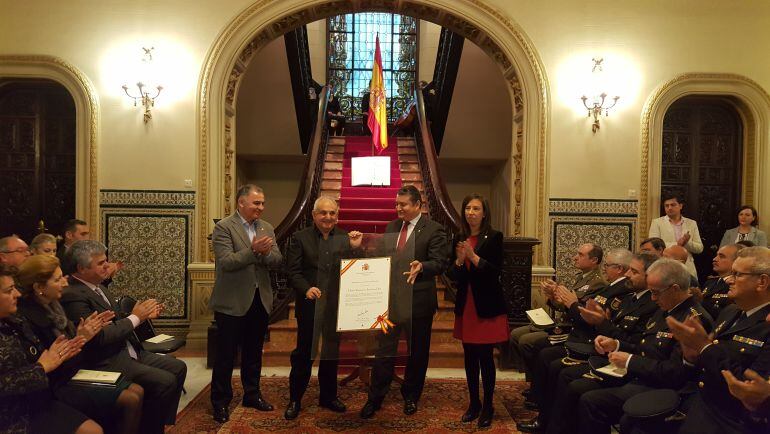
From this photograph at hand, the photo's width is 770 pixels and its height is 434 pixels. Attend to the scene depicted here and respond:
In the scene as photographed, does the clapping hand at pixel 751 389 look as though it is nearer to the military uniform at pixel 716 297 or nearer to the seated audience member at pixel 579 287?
the seated audience member at pixel 579 287

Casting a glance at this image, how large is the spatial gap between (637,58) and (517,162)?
5.77 ft

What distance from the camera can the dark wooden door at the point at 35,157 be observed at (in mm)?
6625

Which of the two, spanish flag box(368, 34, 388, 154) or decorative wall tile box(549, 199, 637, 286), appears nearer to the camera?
decorative wall tile box(549, 199, 637, 286)

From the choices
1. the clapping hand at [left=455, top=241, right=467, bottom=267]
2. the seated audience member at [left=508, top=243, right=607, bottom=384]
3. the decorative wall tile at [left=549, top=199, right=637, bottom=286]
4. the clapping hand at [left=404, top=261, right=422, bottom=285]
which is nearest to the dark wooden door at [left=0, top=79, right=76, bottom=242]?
the clapping hand at [left=404, top=261, right=422, bottom=285]

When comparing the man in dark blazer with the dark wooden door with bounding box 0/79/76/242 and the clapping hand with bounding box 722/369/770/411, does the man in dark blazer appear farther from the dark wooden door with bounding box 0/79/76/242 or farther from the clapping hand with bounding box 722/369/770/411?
the dark wooden door with bounding box 0/79/76/242

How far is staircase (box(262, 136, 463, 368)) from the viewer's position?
5.28 m

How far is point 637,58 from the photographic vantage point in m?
6.41

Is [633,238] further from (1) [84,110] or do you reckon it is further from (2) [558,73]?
(1) [84,110]

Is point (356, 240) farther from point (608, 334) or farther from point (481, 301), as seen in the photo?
point (608, 334)

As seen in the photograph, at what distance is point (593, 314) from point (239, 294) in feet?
7.31

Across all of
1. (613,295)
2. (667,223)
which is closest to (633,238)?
(667,223)

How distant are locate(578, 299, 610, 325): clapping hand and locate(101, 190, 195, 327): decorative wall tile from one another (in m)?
4.36

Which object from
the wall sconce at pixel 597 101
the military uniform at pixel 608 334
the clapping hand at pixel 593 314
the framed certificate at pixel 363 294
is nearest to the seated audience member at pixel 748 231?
the wall sconce at pixel 597 101

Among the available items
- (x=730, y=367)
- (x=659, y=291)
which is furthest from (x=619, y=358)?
(x=730, y=367)
